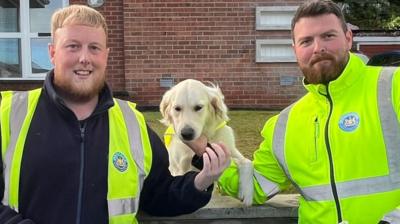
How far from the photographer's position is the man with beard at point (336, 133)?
2.70 metres

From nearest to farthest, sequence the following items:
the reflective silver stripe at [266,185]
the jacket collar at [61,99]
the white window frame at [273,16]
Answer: the jacket collar at [61,99] → the reflective silver stripe at [266,185] → the white window frame at [273,16]

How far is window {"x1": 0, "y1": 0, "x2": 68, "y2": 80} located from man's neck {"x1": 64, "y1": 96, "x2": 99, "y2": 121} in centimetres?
769

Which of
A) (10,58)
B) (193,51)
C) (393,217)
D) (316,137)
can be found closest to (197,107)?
(316,137)

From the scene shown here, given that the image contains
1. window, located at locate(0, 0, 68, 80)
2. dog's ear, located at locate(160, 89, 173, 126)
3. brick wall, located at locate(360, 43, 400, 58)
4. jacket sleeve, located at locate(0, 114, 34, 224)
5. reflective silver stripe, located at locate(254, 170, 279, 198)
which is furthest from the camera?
brick wall, located at locate(360, 43, 400, 58)

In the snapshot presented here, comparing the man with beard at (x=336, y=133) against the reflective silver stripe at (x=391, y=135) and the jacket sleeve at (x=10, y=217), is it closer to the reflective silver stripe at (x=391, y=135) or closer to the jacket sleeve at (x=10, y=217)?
the reflective silver stripe at (x=391, y=135)

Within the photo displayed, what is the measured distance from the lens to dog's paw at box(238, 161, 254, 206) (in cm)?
319

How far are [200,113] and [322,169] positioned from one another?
1240 mm

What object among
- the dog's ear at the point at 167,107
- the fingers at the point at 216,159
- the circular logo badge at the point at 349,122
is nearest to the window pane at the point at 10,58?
the dog's ear at the point at 167,107

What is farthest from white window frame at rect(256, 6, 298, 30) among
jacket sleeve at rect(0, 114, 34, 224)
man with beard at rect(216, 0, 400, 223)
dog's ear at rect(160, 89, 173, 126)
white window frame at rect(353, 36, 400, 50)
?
white window frame at rect(353, 36, 400, 50)

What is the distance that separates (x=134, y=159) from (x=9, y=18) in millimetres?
8378

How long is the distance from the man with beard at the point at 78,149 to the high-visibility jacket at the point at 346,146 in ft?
1.59

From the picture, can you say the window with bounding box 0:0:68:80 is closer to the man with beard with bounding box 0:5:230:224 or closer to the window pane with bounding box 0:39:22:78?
the window pane with bounding box 0:39:22:78

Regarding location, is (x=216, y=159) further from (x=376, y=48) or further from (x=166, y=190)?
(x=376, y=48)

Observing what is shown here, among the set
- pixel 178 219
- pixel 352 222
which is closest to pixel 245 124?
pixel 178 219
